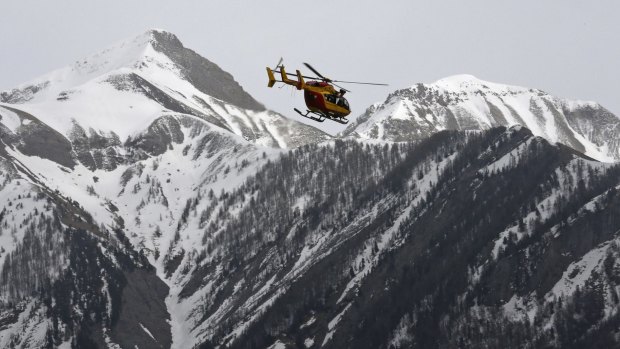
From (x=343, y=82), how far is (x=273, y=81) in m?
14.1

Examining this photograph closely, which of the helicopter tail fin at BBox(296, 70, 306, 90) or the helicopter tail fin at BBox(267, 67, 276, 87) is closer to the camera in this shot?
the helicopter tail fin at BBox(267, 67, 276, 87)

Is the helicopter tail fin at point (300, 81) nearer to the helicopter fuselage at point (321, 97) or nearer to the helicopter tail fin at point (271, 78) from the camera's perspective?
the helicopter fuselage at point (321, 97)

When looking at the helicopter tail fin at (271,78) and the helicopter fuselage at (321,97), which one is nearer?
the helicopter fuselage at (321,97)

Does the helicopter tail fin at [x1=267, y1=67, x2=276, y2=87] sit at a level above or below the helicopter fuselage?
above

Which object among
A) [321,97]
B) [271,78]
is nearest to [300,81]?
[271,78]

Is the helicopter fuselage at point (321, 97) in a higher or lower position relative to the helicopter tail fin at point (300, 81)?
lower

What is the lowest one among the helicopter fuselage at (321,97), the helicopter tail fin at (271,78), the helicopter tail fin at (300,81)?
the helicopter fuselage at (321,97)

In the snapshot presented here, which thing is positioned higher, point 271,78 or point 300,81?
point 271,78

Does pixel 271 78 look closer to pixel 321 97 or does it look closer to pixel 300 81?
pixel 300 81

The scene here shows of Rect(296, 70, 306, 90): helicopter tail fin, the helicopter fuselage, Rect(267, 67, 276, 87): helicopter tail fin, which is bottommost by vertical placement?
the helicopter fuselage

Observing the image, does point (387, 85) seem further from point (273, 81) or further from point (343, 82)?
point (273, 81)

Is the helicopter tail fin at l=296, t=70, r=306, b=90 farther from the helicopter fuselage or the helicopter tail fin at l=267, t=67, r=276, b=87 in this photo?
the helicopter tail fin at l=267, t=67, r=276, b=87

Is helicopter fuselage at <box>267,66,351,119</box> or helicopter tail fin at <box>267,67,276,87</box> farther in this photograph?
helicopter tail fin at <box>267,67,276,87</box>

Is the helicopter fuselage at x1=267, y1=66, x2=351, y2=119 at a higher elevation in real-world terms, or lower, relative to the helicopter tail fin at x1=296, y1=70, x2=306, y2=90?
lower
